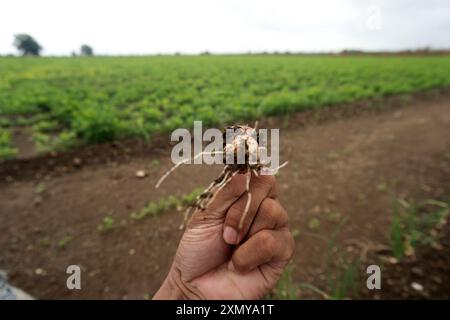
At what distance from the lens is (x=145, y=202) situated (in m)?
3.21

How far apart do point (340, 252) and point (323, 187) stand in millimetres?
1108

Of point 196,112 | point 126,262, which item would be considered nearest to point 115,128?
point 196,112

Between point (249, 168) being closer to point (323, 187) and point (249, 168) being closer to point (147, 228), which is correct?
point (147, 228)

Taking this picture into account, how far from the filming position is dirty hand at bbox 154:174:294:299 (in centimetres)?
109

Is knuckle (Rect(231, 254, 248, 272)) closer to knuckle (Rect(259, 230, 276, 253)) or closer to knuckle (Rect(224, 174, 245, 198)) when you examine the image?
knuckle (Rect(259, 230, 276, 253))

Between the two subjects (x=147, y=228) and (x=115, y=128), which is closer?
(x=147, y=228)

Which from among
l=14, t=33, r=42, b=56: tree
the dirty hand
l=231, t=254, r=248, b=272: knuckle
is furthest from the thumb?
l=14, t=33, r=42, b=56: tree

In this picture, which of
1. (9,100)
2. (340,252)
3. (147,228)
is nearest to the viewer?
(340,252)

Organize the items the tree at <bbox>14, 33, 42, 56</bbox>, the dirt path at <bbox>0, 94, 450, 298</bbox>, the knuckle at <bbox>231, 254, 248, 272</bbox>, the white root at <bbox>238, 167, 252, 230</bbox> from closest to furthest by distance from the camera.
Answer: the white root at <bbox>238, 167, 252, 230</bbox> → the knuckle at <bbox>231, 254, 248, 272</bbox> → the dirt path at <bbox>0, 94, 450, 298</bbox> → the tree at <bbox>14, 33, 42, 56</bbox>

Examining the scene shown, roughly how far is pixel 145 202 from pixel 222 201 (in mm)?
2262

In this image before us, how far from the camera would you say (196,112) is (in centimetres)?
594

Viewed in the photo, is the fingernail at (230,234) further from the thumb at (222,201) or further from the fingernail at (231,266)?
the fingernail at (231,266)
